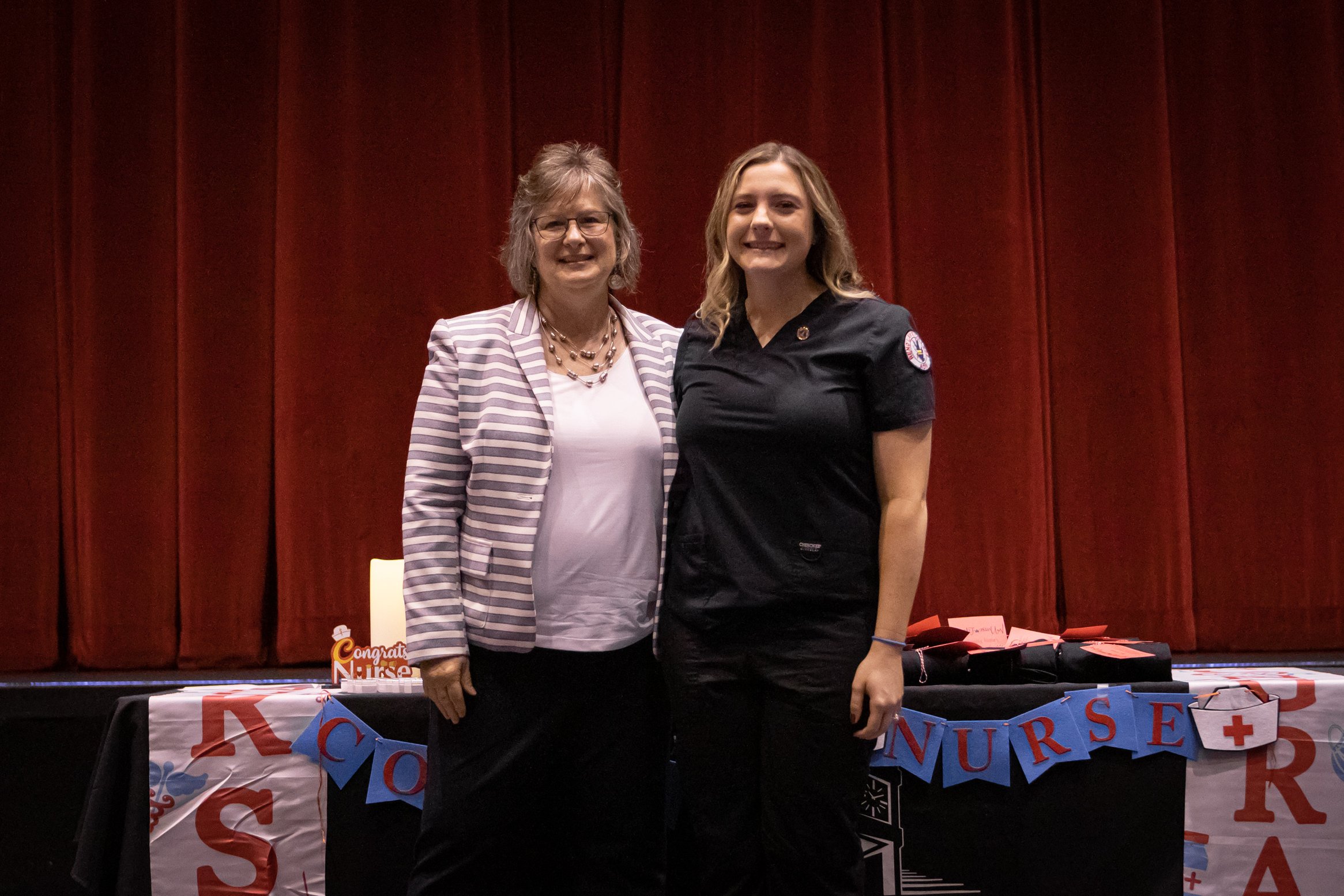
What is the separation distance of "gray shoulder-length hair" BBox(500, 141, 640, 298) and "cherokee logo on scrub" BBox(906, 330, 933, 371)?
538mm

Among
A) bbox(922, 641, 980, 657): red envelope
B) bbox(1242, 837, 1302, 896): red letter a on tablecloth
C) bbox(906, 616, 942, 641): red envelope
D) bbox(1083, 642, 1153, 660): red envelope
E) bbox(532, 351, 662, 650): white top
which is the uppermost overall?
bbox(532, 351, 662, 650): white top

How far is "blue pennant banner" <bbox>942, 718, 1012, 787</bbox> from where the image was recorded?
183 cm

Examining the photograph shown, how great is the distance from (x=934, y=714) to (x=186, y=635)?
2.47 meters

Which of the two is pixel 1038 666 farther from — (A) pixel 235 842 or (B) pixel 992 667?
(A) pixel 235 842

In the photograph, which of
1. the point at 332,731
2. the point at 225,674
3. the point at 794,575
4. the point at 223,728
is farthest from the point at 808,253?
the point at 225,674

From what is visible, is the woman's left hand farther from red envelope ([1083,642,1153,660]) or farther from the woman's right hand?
red envelope ([1083,642,1153,660])

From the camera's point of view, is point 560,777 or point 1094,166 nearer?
point 560,777

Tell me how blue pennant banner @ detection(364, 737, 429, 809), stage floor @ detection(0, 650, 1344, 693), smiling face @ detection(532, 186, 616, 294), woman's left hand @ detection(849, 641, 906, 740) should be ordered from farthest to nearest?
stage floor @ detection(0, 650, 1344, 693)
blue pennant banner @ detection(364, 737, 429, 809)
smiling face @ detection(532, 186, 616, 294)
woman's left hand @ detection(849, 641, 906, 740)

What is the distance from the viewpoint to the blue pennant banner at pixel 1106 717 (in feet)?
6.03

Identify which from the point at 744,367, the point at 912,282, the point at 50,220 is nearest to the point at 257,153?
the point at 50,220

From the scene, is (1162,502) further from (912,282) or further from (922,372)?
(922,372)

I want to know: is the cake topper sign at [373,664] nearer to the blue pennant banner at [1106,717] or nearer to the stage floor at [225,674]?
the stage floor at [225,674]

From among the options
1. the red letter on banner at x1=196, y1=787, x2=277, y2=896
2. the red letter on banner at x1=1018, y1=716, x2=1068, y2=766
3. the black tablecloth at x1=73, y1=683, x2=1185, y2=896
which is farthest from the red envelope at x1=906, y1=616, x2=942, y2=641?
the red letter on banner at x1=196, y1=787, x2=277, y2=896

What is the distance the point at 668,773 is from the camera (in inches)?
71.6
